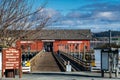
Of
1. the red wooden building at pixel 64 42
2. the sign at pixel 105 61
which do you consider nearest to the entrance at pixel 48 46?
the red wooden building at pixel 64 42

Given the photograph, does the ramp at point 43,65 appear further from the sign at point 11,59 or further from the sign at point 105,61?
the sign at point 11,59

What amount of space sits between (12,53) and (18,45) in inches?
88.0

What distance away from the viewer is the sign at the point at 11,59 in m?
28.4

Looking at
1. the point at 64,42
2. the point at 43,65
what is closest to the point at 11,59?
the point at 43,65

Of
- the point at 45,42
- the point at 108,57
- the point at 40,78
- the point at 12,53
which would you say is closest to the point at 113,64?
the point at 108,57

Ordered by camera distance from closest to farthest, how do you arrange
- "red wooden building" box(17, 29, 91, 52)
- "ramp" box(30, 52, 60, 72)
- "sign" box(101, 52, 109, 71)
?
1. "sign" box(101, 52, 109, 71)
2. "ramp" box(30, 52, 60, 72)
3. "red wooden building" box(17, 29, 91, 52)

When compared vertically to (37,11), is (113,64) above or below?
below

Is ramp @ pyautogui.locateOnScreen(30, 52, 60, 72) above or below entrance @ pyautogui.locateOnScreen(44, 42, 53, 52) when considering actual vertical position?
below

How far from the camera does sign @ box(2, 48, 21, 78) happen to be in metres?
28.4

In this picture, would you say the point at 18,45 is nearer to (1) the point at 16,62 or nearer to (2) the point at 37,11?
(1) the point at 16,62

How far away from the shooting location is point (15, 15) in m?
25.2

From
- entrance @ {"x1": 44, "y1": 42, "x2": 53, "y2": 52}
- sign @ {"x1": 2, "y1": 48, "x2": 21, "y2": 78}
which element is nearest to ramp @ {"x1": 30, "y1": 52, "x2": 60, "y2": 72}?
sign @ {"x1": 2, "y1": 48, "x2": 21, "y2": 78}

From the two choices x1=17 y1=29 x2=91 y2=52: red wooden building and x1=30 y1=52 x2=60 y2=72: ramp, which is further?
x1=17 y1=29 x2=91 y2=52: red wooden building

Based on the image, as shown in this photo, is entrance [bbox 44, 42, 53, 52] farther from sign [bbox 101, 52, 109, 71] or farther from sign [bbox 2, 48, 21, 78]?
sign [bbox 2, 48, 21, 78]
